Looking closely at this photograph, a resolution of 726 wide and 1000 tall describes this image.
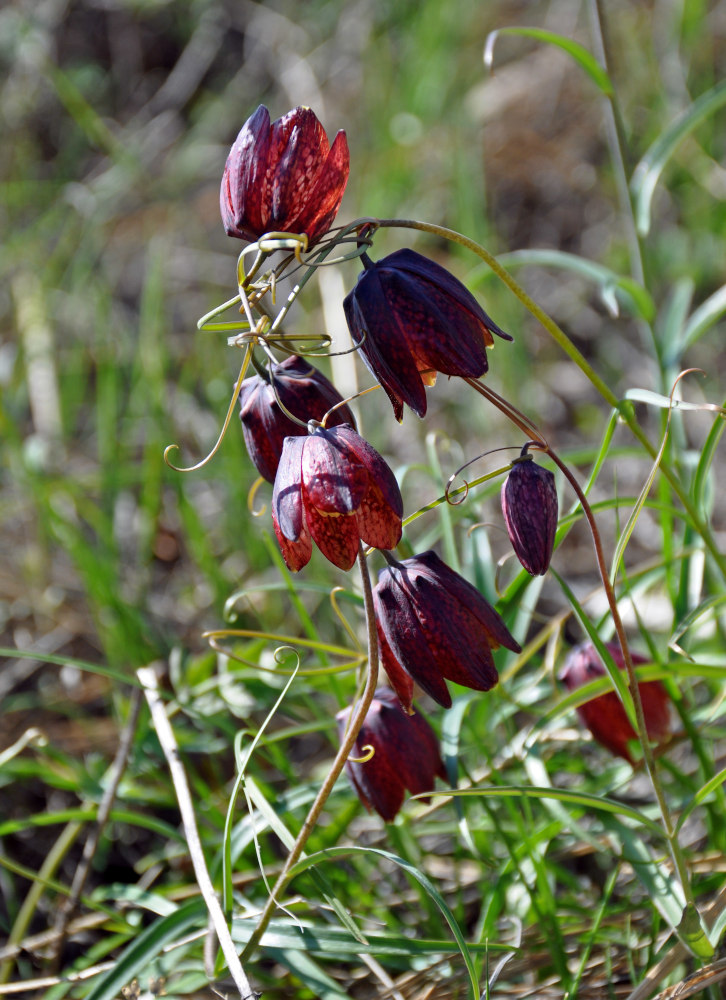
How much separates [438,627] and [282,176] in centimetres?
41

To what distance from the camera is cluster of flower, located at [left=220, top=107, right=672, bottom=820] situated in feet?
2.45

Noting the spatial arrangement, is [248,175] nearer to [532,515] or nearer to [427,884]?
[532,515]

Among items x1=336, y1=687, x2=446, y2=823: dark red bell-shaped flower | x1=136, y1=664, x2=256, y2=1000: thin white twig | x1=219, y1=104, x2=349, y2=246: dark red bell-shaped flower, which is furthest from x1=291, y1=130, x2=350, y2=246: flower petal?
x1=136, y1=664, x2=256, y2=1000: thin white twig

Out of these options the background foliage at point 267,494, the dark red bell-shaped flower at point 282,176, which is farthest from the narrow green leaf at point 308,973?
the dark red bell-shaped flower at point 282,176

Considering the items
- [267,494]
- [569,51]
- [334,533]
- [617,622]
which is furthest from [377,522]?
[267,494]

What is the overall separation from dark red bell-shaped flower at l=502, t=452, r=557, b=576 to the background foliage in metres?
0.21

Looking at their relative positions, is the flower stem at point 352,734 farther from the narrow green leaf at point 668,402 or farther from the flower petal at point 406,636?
the narrow green leaf at point 668,402

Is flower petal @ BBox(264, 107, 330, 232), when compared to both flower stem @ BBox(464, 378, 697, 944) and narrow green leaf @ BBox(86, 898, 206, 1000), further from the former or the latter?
narrow green leaf @ BBox(86, 898, 206, 1000)

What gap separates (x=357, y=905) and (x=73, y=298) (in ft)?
5.86

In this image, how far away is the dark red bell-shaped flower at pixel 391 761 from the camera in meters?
0.94

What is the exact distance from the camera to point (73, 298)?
7.84ft

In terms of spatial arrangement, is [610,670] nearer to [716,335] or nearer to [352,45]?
[716,335]

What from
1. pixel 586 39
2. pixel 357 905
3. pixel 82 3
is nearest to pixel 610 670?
pixel 357 905

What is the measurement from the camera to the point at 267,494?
1.92 metres
